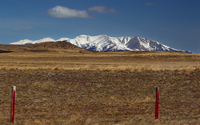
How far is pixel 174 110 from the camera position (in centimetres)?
1230

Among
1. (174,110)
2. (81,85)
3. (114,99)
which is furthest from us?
(81,85)

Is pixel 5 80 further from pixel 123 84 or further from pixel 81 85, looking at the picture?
pixel 123 84

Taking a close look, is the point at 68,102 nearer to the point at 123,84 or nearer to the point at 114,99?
the point at 114,99

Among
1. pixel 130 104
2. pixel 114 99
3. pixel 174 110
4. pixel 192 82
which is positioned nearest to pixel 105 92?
pixel 114 99

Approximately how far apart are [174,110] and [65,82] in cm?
977

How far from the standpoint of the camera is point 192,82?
65.9ft

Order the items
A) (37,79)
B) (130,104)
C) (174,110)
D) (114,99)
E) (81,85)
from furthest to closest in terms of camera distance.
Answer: (37,79)
(81,85)
(114,99)
(130,104)
(174,110)

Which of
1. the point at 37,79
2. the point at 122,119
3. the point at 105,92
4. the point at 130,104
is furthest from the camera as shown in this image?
the point at 37,79

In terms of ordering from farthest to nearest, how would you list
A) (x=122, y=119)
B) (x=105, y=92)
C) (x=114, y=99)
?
(x=105, y=92)
(x=114, y=99)
(x=122, y=119)

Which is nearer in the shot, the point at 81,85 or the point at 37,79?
the point at 81,85

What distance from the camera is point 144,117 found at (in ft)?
35.0

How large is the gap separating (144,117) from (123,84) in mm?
8787

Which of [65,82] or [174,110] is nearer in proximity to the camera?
[174,110]

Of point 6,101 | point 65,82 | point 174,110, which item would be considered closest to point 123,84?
point 65,82
